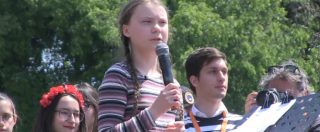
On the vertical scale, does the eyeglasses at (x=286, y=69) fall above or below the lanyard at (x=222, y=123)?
above

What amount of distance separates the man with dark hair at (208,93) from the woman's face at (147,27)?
104 cm

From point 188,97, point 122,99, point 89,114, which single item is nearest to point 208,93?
point 188,97

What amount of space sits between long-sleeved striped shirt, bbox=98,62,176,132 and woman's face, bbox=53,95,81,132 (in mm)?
1153

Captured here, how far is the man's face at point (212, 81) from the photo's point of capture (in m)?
5.05

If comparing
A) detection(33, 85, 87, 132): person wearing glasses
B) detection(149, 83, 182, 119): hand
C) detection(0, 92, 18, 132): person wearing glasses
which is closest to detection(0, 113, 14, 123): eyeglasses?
detection(0, 92, 18, 132): person wearing glasses

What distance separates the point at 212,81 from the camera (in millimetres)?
5062

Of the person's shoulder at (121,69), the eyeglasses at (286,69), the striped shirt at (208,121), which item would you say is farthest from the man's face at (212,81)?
the person's shoulder at (121,69)

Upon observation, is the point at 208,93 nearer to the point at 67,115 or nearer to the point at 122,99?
the point at 67,115

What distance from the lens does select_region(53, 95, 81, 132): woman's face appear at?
16.7 ft

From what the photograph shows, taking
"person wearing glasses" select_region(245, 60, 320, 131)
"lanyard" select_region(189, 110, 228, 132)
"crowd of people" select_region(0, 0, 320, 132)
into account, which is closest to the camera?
"crowd of people" select_region(0, 0, 320, 132)

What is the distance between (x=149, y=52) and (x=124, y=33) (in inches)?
8.2

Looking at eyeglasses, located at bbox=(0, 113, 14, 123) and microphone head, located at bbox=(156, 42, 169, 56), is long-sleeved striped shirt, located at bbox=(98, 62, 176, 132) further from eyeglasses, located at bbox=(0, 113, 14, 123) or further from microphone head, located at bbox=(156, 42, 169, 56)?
eyeglasses, located at bbox=(0, 113, 14, 123)

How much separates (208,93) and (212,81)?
80mm

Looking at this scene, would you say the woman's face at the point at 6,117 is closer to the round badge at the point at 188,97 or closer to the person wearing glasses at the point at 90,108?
the person wearing glasses at the point at 90,108
